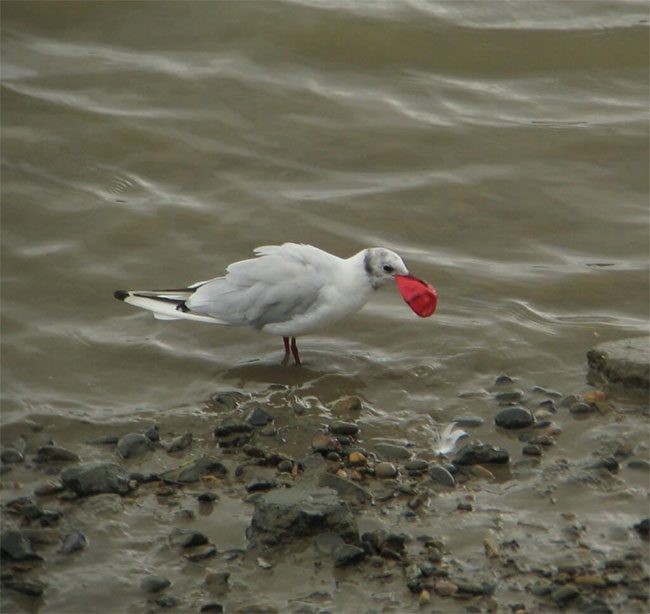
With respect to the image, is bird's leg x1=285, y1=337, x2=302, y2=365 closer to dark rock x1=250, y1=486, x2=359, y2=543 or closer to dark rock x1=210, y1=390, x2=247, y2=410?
dark rock x1=210, y1=390, x2=247, y2=410

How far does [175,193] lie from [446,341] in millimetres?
2941

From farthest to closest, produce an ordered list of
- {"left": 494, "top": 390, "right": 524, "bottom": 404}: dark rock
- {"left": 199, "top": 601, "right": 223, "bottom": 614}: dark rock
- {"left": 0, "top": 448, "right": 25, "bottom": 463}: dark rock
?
{"left": 494, "top": 390, "right": 524, "bottom": 404}: dark rock, {"left": 0, "top": 448, "right": 25, "bottom": 463}: dark rock, {"left": 199, "top": 601, "right": 223, "bottom": 614}: dark rock

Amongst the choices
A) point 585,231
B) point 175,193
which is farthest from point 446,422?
point 175,193

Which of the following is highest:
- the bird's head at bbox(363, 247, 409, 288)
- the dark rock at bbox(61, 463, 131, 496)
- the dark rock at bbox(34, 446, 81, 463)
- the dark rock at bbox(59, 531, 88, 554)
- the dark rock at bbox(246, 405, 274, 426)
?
the bird's head at bbox(363, 247, 409, 288)

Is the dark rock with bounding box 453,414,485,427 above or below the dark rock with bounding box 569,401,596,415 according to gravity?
below

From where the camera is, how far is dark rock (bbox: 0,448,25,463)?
6609 millimetres

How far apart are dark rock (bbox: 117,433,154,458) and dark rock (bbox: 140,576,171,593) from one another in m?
1.26

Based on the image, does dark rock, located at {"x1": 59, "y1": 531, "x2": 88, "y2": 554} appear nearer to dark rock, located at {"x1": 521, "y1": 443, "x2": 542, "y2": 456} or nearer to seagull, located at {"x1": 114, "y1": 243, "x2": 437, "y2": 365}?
seagull, located at {"x1": 114, "y1": 243, "x2": 437, "y2": 365}

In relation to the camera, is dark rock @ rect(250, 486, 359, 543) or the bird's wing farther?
the bird's wing

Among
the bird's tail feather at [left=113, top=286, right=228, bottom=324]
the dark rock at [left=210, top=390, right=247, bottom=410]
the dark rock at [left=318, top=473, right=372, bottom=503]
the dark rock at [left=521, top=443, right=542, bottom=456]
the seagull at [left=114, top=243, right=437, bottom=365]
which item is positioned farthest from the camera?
the bird's tail feather at [left=113, top=286, right=228, bottom=324]

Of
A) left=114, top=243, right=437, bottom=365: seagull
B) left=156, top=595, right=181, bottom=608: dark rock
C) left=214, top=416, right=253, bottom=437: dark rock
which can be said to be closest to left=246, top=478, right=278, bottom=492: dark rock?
left=214, top=416, right=253, bottom=437: dark rock

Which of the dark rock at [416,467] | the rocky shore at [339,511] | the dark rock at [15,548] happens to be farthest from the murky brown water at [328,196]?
the dark rock at [416,467]

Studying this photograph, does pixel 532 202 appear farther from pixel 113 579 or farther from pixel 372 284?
pixel 113 579

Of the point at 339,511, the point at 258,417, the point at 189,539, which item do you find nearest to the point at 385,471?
the point at 339,511
